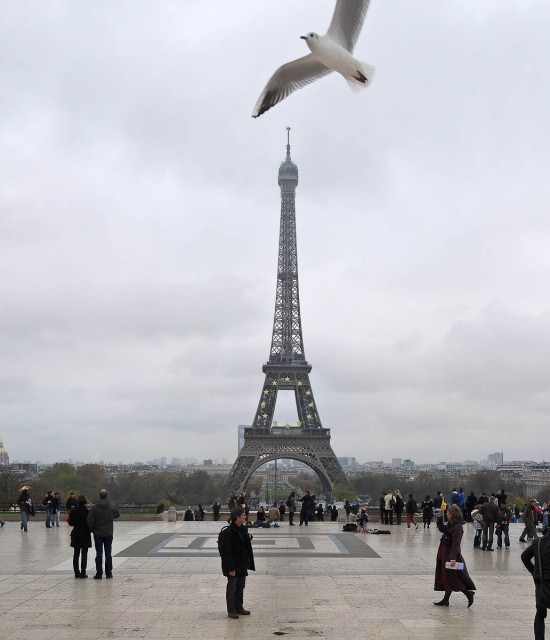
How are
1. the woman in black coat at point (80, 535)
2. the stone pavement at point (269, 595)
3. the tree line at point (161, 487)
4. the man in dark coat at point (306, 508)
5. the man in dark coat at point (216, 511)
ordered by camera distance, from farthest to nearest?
the tree line at point (161, 487) → the man in dark coat at point (216, 511) → the man in dark coat at point (306, 508) → the woman in black coat at point (80, 535) → the stone pavement at point (269, 595)

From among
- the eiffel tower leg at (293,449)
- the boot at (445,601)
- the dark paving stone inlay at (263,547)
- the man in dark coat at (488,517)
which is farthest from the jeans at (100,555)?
the eiffel tower leg at (293,449)

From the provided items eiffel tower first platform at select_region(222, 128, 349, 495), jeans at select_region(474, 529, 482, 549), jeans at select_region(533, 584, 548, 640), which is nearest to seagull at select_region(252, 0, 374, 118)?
jeans at select_region(533, 584, 548, 640)

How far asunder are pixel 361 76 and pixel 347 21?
970 millimetres

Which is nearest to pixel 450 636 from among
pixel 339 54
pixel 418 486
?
pixel 339 54

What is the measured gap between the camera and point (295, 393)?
106 meters

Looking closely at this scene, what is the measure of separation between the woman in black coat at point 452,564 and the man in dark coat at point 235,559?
2.94 metres

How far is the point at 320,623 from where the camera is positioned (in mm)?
12047

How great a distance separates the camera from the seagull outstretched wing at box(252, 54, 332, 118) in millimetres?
13609

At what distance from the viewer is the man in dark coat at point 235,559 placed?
499 inches

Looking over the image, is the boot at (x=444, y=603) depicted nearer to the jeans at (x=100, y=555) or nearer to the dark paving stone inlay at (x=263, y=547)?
the jeans at (x=100, y=555)

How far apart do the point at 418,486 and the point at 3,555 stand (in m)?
129

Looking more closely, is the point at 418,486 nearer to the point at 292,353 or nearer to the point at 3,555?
the point at 292,353

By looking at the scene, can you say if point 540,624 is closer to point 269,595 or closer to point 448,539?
point 448,539

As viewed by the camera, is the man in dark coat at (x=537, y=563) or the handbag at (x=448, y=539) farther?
the handbag at (x=448, y=539)
